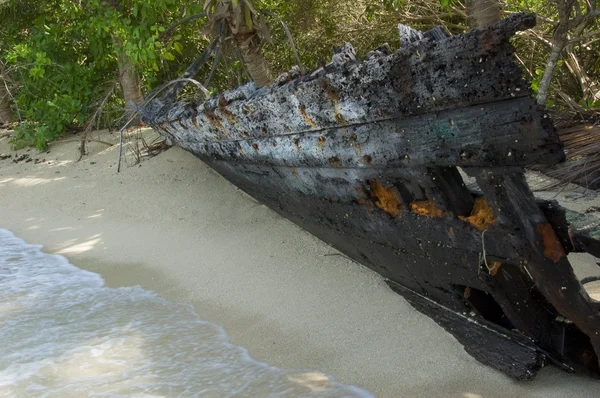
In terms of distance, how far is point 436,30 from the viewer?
3.15 m

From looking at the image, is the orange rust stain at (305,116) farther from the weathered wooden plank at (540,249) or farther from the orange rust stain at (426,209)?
the weathered wooden plank at (540,249)

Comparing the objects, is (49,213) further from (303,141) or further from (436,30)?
(436,30)

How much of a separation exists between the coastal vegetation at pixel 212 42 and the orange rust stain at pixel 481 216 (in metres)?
2.97

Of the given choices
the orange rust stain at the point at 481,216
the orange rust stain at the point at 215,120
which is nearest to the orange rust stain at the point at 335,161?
the orange rust stain at the point at 481,216

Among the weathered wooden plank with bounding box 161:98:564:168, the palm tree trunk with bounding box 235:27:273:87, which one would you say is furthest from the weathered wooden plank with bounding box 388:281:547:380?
the palm tree trunk with bounding box 235:27:273:87

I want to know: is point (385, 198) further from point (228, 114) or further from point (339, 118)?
point (228, 114)

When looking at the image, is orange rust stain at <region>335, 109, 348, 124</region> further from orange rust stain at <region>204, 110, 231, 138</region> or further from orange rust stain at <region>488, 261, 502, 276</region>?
orange rust stain at <region>204, 110, 231, 138</region>

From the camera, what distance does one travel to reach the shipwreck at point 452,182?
2.78 meters

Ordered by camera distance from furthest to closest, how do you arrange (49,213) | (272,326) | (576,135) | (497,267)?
1. (49,213)
2. (576,135)
3. (272,326)
4. (497,267)

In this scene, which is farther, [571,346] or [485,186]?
[571,346]

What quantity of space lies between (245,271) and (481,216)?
2.69 m

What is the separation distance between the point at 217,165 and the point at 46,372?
2923 mm

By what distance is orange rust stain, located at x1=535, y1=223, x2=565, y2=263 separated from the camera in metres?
2.94

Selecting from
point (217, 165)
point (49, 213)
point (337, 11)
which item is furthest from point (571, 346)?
point (337, 11)
